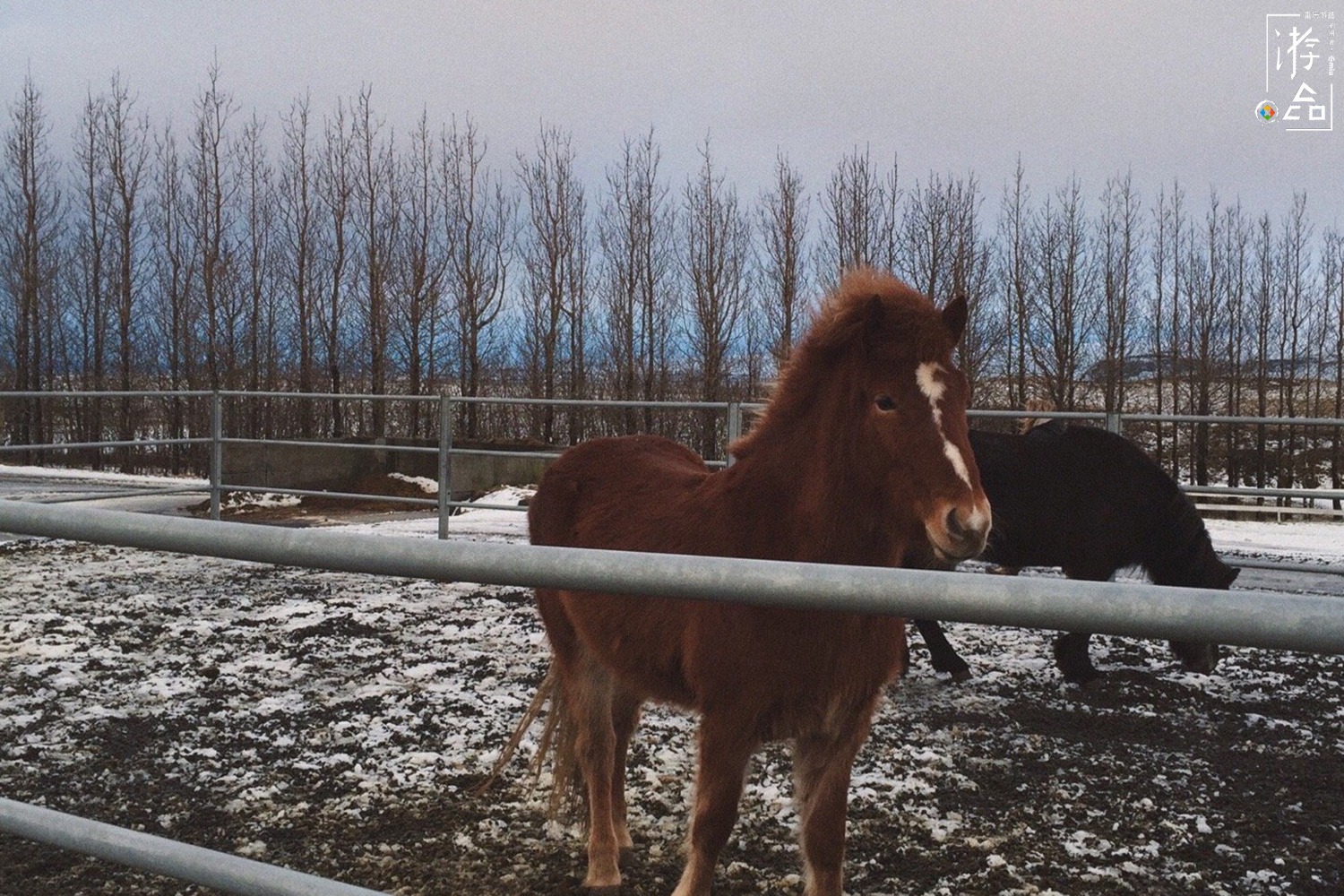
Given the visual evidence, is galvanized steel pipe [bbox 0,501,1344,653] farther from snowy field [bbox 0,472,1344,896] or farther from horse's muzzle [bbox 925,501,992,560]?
snowy field [bbox 0,472,1344,896]

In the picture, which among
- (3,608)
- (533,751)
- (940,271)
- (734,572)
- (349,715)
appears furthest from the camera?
(940,271)

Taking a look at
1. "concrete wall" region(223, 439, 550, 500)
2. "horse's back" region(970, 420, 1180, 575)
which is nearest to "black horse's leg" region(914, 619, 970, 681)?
"horse's back" region(970, 420, 1180, 575)

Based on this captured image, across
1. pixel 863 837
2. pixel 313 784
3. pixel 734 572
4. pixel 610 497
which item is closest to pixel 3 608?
pixel 313 784

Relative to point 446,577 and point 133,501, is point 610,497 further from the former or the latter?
point 133,501

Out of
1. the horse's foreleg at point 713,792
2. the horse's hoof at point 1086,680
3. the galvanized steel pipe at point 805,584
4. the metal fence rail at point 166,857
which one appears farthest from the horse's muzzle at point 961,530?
the horse's hoof at point 1086,680

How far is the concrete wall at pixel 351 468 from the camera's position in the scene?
49.1 feet

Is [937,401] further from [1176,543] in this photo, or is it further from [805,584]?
[1176,543]

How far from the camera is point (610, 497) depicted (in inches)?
118

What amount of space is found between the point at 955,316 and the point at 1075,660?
3.19 m

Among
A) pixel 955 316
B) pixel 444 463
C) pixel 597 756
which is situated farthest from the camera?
pixel 444 463

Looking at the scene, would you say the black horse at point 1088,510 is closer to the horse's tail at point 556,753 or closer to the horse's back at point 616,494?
the horse's back at point 616,494

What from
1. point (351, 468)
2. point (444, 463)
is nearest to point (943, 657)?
point (444, 463)

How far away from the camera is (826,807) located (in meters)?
2.31

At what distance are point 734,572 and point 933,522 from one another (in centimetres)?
135
